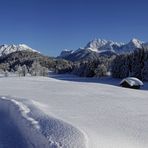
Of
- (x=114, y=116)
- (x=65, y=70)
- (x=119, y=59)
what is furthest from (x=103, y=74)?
(x=114, y=116)

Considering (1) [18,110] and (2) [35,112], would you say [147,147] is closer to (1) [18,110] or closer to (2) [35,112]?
(2) [35,112]

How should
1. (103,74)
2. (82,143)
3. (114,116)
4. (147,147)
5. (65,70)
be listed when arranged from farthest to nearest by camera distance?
(65,70) → (103,74) → (114,116) → (147,147) → (82,143)

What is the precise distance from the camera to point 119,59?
363ft

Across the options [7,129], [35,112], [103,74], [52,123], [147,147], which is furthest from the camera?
[103,74]

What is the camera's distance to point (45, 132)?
923 cm

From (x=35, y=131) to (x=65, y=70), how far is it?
614 ft

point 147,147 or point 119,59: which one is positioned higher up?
point 119,59

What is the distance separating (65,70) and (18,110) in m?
183

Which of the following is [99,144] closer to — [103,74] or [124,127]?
[124,127]

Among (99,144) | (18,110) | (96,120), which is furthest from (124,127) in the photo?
(18,110)

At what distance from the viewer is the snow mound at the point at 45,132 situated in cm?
816

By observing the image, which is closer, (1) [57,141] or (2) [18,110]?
(1) [57,141]

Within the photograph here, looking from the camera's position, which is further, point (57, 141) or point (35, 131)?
point (35, 131)

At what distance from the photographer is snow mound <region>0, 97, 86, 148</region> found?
8.16 metres
